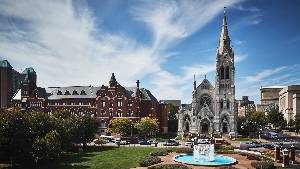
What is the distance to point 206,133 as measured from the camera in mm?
113875

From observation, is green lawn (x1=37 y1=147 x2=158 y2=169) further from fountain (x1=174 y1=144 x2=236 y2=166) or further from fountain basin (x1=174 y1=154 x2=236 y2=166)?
fountain (x1=174 y1=144 x2=236 y2=166)

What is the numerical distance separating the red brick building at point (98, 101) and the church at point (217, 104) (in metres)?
8.70

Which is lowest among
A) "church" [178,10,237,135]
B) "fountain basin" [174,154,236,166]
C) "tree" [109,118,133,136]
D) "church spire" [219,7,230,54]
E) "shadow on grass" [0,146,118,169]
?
"shadow on grass" [0,146,118,169]

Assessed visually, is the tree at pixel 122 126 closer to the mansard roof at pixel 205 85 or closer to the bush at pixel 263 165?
the mansard roof at pixel 205 85

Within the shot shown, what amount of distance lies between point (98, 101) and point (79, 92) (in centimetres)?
897

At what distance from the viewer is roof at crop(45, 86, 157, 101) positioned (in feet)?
364

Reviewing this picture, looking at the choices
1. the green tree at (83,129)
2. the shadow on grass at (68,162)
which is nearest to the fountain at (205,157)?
the shadow on grass at (68,162)

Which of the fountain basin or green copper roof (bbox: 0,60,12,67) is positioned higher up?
green copper roof (bbox: 0,60,12,67)

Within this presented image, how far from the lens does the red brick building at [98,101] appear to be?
107 metres

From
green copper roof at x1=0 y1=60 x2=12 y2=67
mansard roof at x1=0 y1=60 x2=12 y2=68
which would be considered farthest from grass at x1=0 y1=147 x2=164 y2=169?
green copper roof at x1=0 y1=60 x2=12 y2=67

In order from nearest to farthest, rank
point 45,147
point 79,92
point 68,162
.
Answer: point 45,147
point 68,162
point 79,92

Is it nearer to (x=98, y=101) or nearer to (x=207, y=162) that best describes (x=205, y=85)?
(x=98, y=101)

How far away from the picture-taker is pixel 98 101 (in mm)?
109000

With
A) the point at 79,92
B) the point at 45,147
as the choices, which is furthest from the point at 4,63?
the point at 45,147
